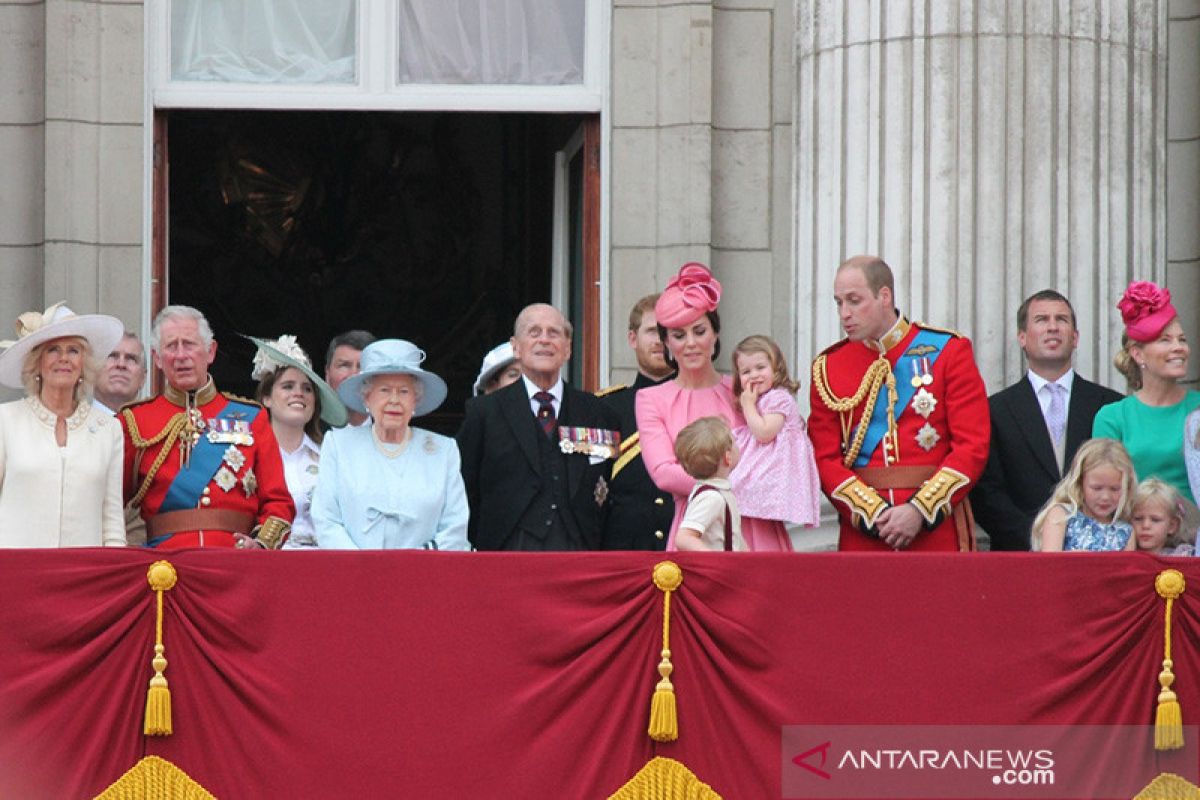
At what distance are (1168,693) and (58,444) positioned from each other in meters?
3.87

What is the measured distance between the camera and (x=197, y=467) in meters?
9.55

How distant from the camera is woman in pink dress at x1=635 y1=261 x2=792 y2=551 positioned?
364 inches

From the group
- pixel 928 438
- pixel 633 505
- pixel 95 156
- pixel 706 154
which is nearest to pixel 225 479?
pixel 633 505

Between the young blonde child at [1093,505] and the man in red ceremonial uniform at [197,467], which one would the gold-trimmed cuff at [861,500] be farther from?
the man in red ceremonial uniform at [197,467]

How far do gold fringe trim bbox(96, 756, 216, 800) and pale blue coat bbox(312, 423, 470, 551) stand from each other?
1.14 meters

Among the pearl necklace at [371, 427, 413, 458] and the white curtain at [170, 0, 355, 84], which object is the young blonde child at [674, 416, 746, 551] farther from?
the white curtain at [170, 0, 355, 84]

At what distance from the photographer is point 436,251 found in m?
16.6

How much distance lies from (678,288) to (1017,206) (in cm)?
220

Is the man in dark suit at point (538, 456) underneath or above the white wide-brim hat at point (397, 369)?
underneath

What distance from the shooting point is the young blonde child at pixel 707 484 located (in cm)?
872

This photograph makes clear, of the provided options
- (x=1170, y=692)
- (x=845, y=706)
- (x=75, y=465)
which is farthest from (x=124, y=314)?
(x=1170, y=692)

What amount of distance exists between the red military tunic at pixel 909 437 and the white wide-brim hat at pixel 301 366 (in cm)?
196

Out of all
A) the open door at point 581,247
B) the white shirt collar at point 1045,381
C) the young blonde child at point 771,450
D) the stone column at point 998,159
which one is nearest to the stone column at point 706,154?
the open door at point 581,247

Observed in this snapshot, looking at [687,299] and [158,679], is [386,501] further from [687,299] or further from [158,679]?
[687,299]
